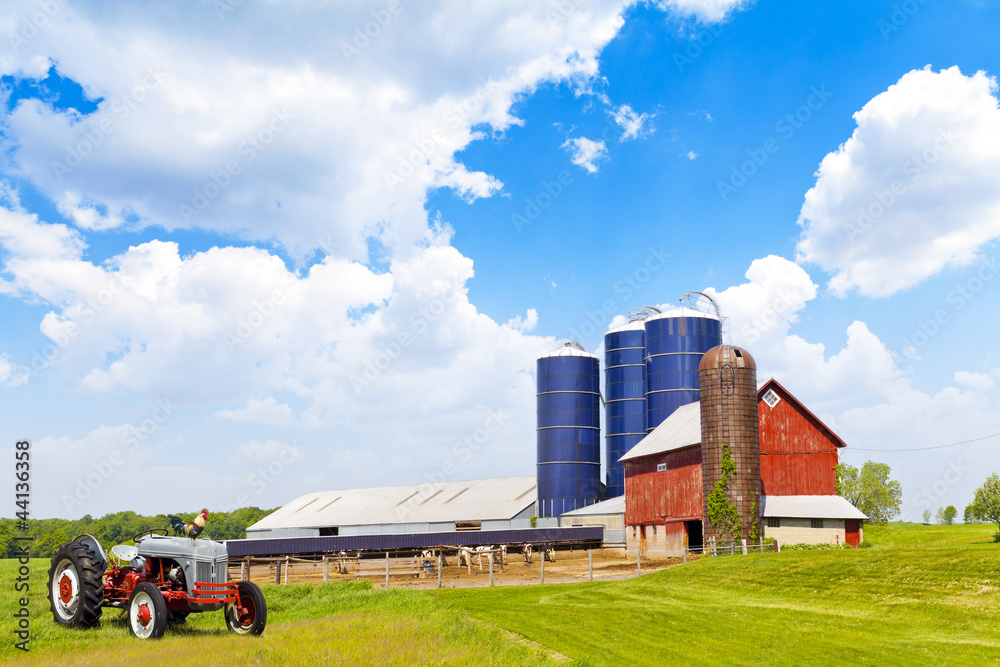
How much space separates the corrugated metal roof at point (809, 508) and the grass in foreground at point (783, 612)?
941 cm

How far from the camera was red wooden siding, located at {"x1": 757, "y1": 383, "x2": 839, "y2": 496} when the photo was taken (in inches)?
1618

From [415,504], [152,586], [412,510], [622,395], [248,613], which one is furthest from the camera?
[415,504]

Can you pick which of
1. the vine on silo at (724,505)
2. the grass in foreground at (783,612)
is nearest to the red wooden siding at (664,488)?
the vine on silo at (724,505)

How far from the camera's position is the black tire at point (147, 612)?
38.1 feet

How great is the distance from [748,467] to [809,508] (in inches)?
154

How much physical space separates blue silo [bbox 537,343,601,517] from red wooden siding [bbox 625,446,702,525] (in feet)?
51.0

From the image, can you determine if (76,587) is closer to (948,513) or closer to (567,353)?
(567,353)

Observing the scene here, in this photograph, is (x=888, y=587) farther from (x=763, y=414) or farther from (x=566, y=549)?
(x=566, y=549)

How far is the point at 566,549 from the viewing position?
2041 inches

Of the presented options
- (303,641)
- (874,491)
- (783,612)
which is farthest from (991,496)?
(303,641)

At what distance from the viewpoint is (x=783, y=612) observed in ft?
64.5

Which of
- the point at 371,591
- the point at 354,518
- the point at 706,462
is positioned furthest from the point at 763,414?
the point at 354,518

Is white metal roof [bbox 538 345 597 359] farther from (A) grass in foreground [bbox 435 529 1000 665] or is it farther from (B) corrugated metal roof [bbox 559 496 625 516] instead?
(A) grass in foreground [bbox 435 529 1000 665]

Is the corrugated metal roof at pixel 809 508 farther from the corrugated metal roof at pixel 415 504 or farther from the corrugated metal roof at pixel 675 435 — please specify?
the corrugated metal roof at pixel 415 504
